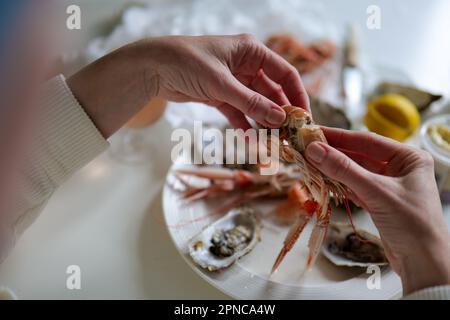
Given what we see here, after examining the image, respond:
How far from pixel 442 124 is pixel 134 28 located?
0.83 m

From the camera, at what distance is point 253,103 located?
76cm

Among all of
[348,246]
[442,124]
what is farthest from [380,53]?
[348,246]

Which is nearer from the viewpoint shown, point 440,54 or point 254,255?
point 254,255

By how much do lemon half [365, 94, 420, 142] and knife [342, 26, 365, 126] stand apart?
0.06 metres

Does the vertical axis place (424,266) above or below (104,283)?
above

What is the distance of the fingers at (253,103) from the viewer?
76 cm

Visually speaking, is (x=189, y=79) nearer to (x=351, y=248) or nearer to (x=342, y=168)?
(x=342, y=168)

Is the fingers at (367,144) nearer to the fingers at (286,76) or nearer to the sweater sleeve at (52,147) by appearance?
the fingers at (286,76)

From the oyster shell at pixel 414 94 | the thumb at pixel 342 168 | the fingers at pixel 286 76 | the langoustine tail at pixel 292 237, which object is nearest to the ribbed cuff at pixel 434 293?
the thumb at pixel 342 168

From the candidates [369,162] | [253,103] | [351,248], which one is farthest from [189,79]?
[351,248]

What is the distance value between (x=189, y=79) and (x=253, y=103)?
13 cm

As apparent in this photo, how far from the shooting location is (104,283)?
0.87m

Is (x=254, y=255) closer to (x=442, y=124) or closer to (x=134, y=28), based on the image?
(x=442, y=124)

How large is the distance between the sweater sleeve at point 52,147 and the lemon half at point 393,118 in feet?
2.09
